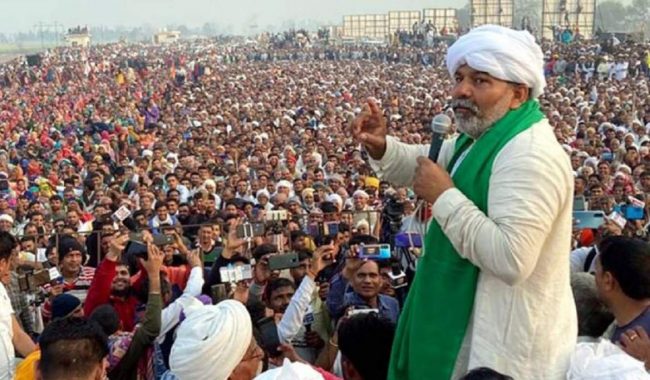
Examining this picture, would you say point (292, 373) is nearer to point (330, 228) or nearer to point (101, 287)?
point (101, 287)

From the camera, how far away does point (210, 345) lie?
2416mm

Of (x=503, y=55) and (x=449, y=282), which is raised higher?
(x=503, y=55)

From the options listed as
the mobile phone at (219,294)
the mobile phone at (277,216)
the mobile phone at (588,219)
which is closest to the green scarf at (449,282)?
the mobile phone at (219,294)

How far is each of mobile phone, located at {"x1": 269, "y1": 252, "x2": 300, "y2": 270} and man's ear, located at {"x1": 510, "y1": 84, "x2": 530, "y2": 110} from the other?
283cm

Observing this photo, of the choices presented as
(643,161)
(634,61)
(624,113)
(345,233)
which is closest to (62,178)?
(345,233)

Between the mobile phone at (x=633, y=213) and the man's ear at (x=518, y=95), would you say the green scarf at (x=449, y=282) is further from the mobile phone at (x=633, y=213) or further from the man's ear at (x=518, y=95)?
the mobile phone at (x=633, y=213)

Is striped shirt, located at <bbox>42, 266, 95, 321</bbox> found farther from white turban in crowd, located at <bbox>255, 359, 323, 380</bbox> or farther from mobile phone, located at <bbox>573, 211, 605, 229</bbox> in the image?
white turban in crowd, located at <bbox>255, 359, 323, 380</bbox>

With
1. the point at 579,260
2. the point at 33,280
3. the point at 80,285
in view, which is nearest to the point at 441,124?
the point at 579,260

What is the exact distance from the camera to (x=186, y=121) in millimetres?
21812

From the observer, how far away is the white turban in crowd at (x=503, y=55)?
202 cm

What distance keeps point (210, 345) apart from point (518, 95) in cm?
112

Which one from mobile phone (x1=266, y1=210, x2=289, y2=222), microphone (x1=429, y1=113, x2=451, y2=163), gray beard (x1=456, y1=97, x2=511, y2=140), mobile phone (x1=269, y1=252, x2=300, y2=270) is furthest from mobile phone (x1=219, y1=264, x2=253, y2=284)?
mobile phone (x1=266, y1=210, x2=289, y2=222)

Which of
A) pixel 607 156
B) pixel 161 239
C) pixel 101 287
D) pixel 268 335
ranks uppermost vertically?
pixel 268 335

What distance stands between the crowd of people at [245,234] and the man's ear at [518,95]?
0.60m
